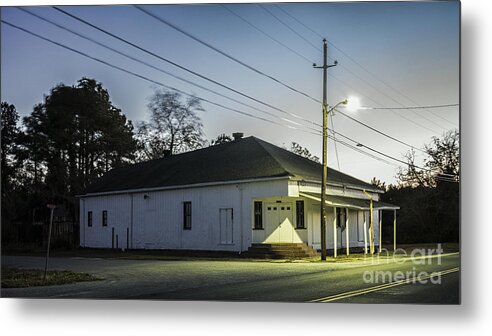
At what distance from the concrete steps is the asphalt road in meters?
0.53

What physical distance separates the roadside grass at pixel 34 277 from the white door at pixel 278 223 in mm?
3593

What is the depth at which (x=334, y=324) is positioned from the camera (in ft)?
27.1

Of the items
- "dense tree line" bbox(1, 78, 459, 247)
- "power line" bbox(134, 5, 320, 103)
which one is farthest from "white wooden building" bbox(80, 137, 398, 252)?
"power line" bbox(134, 5, 320, 103)

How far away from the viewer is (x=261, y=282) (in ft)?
31.4

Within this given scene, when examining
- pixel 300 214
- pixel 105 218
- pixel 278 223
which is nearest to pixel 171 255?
pixel 105 218

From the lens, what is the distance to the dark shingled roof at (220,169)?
10484mm

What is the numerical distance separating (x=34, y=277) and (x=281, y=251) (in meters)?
4.12


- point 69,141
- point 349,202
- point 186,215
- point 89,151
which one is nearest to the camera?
point 69,141

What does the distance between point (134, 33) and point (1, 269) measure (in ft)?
11.6

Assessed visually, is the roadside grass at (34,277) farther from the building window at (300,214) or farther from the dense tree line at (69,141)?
the building window at (300,214)

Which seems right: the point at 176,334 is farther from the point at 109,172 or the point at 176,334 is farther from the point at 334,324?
the point at 109,172

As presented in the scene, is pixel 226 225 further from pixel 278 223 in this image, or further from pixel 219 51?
pixel 219 51

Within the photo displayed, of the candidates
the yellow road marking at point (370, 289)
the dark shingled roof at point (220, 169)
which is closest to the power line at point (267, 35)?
the dark shingled roof at point (220, 169)

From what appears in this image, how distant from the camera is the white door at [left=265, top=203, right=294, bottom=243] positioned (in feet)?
40.4
